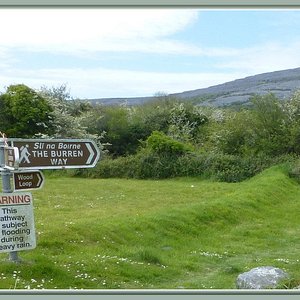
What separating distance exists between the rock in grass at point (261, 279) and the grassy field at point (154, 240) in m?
0.50

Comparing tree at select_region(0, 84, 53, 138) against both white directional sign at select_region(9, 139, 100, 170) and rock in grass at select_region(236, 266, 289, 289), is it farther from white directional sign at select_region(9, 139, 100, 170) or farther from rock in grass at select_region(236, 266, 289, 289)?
rock in grass at select_region(236, 266, 289, 289)

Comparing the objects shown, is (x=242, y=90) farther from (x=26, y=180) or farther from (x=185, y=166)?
(x=26, y=180)

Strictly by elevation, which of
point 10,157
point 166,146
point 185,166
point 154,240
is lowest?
point 185,166

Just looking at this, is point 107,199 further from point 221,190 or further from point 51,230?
point 51,230

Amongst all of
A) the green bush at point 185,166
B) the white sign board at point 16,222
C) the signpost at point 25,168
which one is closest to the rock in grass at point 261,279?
the signpost at point 25,168

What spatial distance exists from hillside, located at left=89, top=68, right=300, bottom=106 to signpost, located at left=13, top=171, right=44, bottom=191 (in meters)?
25.7

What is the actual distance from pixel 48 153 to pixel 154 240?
5041mm

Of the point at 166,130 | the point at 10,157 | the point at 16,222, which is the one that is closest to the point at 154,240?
the point at 16,222

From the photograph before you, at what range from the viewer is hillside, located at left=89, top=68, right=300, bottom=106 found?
112 ft

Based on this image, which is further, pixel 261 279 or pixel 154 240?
pixel 154 240

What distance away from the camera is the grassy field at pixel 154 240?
693 cm

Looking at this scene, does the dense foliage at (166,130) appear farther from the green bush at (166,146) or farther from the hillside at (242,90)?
the hillside at (242,90)

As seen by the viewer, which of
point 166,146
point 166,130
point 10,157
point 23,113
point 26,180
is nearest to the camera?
point 10,157

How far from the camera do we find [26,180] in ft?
19.8
